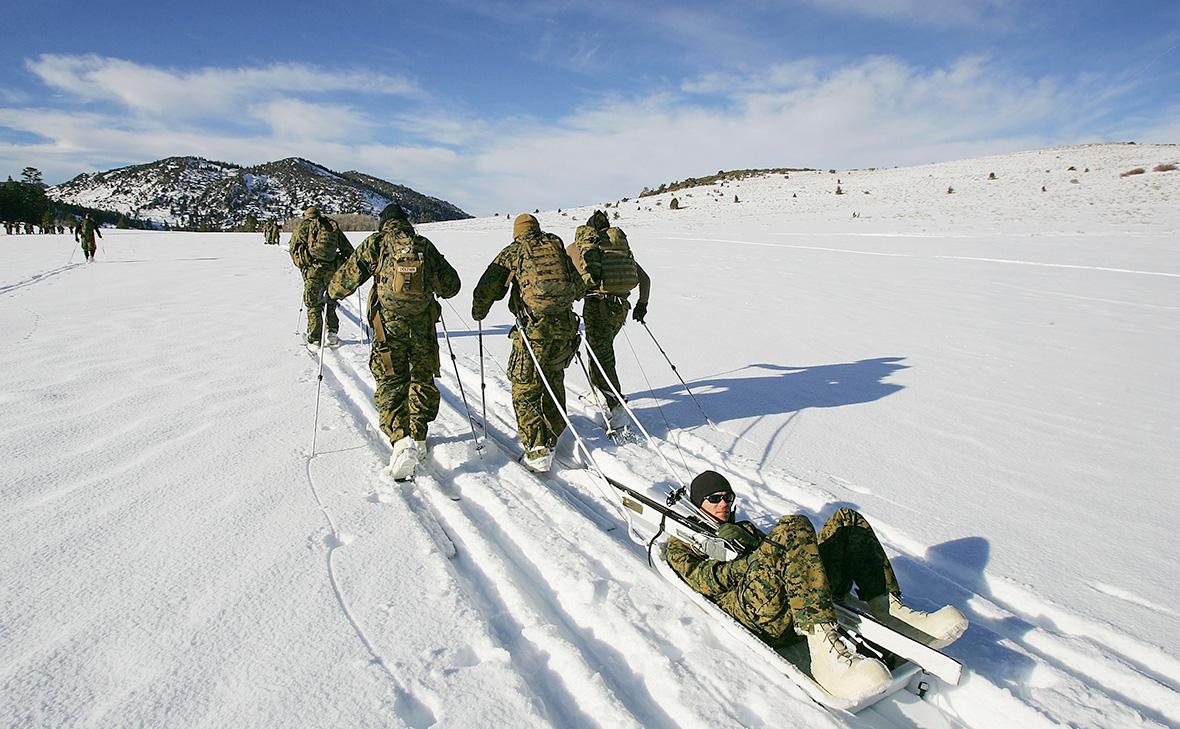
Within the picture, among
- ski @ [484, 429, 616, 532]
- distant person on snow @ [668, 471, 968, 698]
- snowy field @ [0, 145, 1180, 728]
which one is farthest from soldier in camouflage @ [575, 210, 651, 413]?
distant person on snow @ [668, 471, 968, 698]

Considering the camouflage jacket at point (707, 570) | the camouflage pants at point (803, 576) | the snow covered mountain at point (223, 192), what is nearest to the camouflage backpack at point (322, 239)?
the camouflage jacket at point (707, 570)

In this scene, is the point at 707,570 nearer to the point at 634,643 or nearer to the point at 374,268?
the point at 634,643

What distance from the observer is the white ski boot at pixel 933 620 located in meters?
2.73

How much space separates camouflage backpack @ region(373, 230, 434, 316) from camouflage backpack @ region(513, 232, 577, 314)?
2.69ft

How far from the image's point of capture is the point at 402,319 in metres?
4.94

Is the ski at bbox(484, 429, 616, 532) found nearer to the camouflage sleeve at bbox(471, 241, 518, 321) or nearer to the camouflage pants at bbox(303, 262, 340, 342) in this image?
the camouflage sleeve at bbox(471, 241, 518, 321)

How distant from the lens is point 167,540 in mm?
3783

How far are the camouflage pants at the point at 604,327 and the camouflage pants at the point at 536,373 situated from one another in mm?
895

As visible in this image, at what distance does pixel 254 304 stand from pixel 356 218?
118 feet

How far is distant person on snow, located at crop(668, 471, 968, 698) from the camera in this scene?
2.71m

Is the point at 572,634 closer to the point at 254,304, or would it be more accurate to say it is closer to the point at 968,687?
the point at 968,687

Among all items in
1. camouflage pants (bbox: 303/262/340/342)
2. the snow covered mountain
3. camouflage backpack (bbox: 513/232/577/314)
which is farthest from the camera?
A: the snow covered mountain

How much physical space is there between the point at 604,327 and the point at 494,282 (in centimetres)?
151

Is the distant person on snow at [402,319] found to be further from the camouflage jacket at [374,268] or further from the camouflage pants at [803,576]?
the camouflage pants at [803,576]
